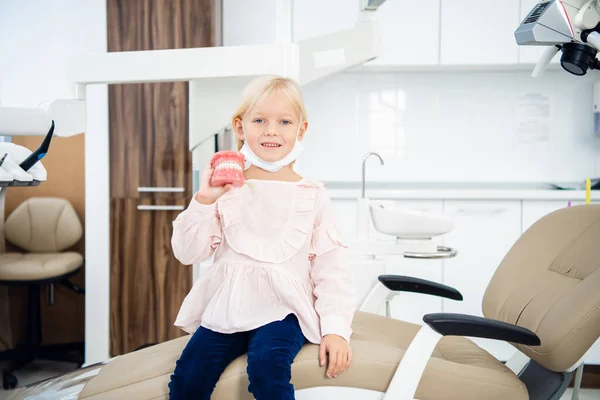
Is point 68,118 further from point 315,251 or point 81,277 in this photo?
point 81,277

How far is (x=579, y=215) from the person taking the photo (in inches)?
61.8

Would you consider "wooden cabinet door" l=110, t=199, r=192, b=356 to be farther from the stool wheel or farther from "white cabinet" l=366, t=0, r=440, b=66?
"white cabinet" l=366, t=0, r=440, b=66

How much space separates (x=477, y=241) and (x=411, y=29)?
3.92ft

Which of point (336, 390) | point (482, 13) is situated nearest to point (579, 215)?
point (336, 390)

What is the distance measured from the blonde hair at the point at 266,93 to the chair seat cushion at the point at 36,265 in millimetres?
1872

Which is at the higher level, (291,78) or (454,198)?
(291,78)

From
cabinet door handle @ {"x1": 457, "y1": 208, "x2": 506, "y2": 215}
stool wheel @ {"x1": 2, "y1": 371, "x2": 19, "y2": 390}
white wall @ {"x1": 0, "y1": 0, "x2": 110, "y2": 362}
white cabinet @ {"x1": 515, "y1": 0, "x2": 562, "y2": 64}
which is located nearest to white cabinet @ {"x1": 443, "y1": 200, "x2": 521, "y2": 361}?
cabinet door handle @ {"x1": 457, "y1": 208, "x2": 506, "y2": 215}

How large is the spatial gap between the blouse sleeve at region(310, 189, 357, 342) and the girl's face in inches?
6.2

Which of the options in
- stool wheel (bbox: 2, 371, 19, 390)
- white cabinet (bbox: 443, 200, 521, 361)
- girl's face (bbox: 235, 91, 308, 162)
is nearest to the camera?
girl's face (bbox: 235, 91, 308, 162)

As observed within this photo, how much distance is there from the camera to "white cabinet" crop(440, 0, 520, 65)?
3221mm

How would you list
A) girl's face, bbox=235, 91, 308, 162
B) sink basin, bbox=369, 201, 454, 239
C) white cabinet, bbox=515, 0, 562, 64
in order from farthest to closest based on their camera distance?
white cabinet, bbox=515, 0, 562, 64 < sink basin, bbox=369, 201, 454, 239 < girl's face, bbox=235, 91, 308, 162

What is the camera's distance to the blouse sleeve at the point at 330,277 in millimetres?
1302

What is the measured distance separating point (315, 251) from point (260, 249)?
0.45 feet

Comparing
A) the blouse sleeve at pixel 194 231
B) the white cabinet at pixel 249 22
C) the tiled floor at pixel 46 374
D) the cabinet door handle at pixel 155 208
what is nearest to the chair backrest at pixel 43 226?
the cabinet door handle at pixel 155 208
